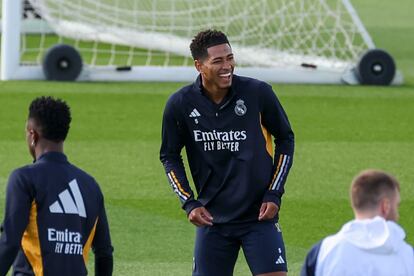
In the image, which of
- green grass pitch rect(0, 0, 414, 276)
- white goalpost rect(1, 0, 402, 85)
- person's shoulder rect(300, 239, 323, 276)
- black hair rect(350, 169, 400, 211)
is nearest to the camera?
black hair rect(350, 169, 400, 211)

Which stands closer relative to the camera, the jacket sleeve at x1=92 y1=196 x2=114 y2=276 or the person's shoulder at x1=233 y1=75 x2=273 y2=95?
the jacket sleeve at x1=92 y1=196 x2=114 y2=276

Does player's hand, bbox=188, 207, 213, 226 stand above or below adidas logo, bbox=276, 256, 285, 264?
above

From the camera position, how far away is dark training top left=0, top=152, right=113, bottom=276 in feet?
20.6

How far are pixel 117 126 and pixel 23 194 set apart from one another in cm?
1047

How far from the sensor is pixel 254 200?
786cm

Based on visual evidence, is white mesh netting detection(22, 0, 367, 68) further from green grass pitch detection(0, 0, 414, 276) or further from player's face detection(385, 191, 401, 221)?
player's face detection(385, 191, 401, 221)

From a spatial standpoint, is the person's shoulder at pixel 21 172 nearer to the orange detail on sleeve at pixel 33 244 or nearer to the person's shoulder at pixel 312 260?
the orange detail on sleeve at pixel 33 244

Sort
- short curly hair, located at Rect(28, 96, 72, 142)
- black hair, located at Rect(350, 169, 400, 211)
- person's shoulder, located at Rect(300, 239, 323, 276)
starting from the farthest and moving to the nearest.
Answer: short curly hair, located at Rect(28, 96, 72, 142) < person's shoulder, located at Rect(300, 239, 323, 276) < black hair, located at Rect(350, 169, 400, 211)

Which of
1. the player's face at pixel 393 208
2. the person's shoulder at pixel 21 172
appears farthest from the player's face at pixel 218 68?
the player's face at pixel 393 208

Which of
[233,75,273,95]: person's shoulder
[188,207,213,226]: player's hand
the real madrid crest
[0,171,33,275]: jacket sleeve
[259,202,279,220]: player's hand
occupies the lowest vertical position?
[188,207,213,226]: player's hand

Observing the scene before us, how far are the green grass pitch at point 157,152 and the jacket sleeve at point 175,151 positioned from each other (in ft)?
7.20

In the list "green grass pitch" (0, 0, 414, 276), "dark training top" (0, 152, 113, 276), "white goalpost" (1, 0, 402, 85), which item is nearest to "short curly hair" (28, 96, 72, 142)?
"dark training top" (0, 152, 113, 276)

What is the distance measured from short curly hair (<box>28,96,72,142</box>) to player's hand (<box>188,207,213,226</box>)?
1.49 metres

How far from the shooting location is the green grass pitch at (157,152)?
Result: 1128 centimetres
